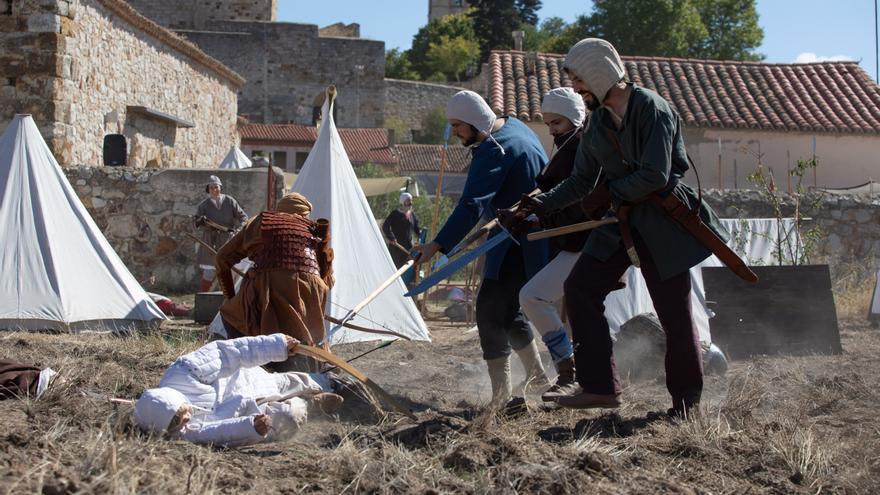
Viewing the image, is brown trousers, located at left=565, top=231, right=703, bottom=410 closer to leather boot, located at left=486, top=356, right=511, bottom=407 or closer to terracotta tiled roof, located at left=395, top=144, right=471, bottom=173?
leather boot, located at left=486, top=356, right=511, bottom=407

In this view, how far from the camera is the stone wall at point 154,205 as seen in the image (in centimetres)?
1193

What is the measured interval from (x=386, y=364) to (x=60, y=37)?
7.92m

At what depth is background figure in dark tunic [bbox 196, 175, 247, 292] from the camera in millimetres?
11070

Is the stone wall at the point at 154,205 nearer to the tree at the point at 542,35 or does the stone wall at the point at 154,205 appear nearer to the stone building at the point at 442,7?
the tree at the point at 542,35

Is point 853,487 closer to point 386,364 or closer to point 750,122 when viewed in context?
point 386,364

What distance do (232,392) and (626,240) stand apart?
1635 millimetres

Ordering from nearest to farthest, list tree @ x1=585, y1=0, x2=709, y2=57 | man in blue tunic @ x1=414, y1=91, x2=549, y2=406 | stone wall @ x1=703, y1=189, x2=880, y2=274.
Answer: man in blue tunic @ x1=414, y1=91, x2=549, y2=406 < stone wall @ x1=703, y1=189, x2=880, y2=274 < tree @ x1=585, y1=0, x2=709, y2=57

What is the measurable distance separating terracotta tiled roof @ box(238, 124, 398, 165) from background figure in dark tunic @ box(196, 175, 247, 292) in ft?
84.7

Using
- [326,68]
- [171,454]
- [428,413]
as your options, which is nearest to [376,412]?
[428,413]

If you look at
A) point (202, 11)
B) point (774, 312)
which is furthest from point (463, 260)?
point (202, 11)

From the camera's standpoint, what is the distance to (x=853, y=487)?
11.0 feet

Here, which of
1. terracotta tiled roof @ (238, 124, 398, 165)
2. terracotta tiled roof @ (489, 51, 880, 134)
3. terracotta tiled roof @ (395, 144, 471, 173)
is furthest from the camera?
terracotta tiled roof @ (395, 144, 471, 173)

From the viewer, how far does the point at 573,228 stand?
4246mm

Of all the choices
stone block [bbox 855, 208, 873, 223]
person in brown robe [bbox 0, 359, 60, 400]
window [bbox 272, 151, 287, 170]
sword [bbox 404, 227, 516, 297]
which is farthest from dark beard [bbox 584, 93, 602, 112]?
window [bbox 272, 151, 287, 170]
